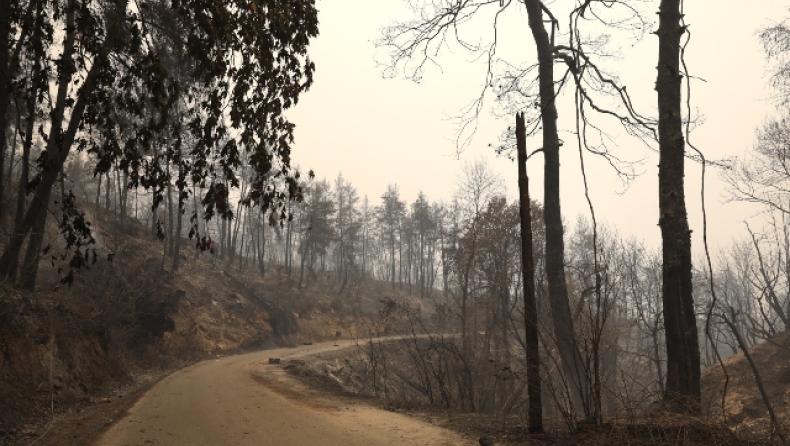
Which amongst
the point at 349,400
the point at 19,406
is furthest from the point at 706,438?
the point at 19,406

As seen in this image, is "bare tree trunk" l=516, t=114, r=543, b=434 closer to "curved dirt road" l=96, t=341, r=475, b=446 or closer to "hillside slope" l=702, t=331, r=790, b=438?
"curved dirt road" l=96, t=341, r=475, b=446

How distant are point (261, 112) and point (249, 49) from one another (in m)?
0.62

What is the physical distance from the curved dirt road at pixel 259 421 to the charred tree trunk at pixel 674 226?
3.09 meters

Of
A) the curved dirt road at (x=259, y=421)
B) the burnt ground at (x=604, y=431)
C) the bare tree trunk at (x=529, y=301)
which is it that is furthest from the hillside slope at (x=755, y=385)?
the curved dirt road at (x=259, y=421)

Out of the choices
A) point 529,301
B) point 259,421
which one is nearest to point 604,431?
point 529,301

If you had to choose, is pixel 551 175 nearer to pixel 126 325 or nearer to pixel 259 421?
pixel 259 421

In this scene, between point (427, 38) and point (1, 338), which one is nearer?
point (1, 338)

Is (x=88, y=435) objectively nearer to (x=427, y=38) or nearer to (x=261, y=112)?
(x=261, y=112)

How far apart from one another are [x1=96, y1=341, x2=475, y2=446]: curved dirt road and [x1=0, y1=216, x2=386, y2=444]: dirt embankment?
1.35 meters

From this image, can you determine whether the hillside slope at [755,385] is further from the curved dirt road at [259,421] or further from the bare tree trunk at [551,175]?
the curved dirt road at [259,421]

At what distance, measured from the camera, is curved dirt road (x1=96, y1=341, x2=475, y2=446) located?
694cm

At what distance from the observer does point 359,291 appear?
54.1m

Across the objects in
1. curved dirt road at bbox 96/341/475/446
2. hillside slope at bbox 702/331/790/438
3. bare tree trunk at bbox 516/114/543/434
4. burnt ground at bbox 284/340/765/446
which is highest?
bare tree trunk at bbox 516/114/543/434

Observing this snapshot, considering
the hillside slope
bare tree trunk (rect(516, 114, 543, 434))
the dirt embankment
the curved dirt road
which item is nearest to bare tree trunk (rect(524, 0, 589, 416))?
bare tree trunk (rect(516, 114, 543, 434))
